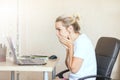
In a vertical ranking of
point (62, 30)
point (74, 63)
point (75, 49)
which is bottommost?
point (74, 63)

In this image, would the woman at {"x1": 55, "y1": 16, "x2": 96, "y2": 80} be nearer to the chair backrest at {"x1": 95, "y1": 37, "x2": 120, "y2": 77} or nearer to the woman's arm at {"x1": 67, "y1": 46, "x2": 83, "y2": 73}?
the woman's arm at {"x1": 67, "y1": 46, "x2": 83, "y2": 73}

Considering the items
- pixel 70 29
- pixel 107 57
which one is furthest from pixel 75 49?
pixel 107 57

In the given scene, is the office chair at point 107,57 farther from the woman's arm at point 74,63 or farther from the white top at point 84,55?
the woman's arm at point 74,63

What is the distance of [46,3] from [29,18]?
1.26ft

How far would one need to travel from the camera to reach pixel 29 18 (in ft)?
13.9

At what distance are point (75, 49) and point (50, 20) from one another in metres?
2.05

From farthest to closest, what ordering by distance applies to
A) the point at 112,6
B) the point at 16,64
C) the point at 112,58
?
the point at 112,6, the point at 112,58, the point at 16,64

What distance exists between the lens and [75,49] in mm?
2234

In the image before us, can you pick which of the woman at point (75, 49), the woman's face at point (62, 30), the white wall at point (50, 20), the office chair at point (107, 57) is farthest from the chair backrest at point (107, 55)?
the white wall at point (50, 20)

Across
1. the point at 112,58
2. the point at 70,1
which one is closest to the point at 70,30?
the point at 112,58

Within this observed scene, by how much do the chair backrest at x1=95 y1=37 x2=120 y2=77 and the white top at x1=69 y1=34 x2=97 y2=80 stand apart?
175mm

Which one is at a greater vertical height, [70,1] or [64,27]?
[70,1]

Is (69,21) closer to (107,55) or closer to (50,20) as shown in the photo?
(107,55)

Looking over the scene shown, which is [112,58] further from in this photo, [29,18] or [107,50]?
[29,18]
